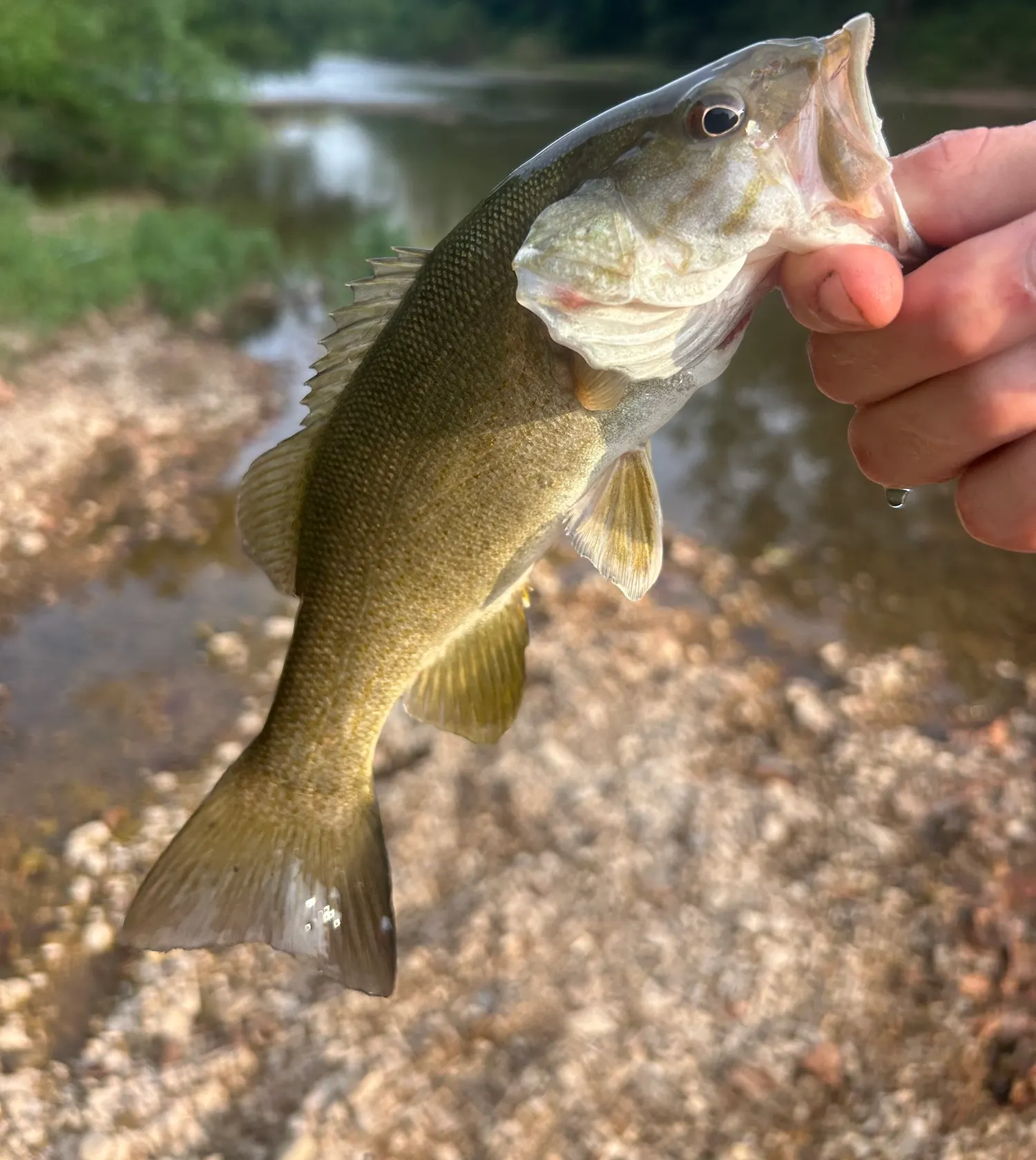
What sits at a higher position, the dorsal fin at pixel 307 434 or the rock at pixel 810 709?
the rock at pixel 810 709

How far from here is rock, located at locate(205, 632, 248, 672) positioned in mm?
4395

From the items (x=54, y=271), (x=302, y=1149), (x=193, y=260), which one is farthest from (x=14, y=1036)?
(x=193, y=260)

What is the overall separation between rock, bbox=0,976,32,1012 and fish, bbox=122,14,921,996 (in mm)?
1418

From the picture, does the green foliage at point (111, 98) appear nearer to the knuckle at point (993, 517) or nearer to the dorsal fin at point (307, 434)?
the dorsal fin at point (307, 434)

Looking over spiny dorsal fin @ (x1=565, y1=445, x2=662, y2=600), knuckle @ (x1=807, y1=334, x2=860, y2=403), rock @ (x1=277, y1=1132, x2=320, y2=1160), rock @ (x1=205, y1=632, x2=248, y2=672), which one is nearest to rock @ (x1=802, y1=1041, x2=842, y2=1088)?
rock @ (x1=277, y1=1132, x2=320, y2=1160)

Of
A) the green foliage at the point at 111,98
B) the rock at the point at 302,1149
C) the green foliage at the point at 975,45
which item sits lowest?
the rock at the point at 302,1149

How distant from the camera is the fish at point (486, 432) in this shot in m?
1.40

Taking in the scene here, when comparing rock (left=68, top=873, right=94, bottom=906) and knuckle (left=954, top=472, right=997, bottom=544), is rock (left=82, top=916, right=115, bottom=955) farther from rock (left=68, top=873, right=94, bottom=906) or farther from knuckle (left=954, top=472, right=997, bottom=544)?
knuckle (left=954, top=472, right=997, bottom=544)

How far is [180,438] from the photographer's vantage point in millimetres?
6445

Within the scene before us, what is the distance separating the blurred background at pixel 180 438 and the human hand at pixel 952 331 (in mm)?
2815

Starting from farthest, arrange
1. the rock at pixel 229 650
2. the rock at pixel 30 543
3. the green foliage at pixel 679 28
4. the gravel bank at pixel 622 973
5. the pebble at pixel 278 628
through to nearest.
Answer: the green foliage at pixel 679 28 < the rock at pixel 30 543 < the pebble at pixel 278 628 < the rock at pixel 229 650 < the gravel bank at pixel 622 973

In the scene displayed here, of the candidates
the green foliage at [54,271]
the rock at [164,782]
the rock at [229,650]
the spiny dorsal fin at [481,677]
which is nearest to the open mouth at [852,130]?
the spiny dorsal fin at [481,677]

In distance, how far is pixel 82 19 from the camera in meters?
12.3

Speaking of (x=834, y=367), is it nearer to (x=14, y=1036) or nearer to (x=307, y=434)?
(x=307, y=434)
